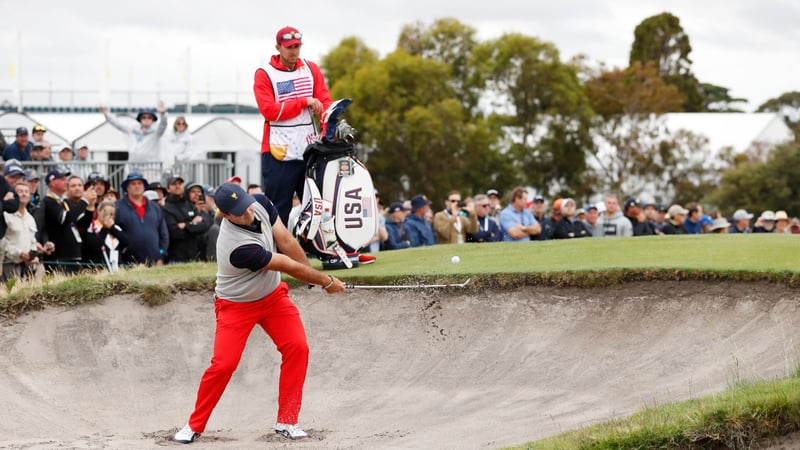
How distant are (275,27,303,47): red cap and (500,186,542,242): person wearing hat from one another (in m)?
7.33

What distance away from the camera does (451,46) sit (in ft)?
234

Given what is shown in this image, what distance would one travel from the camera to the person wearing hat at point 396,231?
63.6 feet

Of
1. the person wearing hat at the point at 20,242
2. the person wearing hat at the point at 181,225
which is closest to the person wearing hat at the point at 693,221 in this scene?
the person wearing hat at the point at 181,225

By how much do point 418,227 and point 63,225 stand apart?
6404mm

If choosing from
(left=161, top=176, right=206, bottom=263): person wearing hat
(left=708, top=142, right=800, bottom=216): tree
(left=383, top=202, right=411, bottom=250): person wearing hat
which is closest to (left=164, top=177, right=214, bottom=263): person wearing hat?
(left=161, top=176, right=206, bottom=263): person wearing hat

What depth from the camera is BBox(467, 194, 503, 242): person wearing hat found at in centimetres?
1969

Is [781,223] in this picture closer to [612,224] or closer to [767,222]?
[767,222]

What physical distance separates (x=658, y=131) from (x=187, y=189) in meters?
55.6

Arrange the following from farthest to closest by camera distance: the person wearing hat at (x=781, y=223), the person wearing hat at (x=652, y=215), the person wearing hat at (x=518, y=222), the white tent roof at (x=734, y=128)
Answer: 1. the white tent roof at (x=734, y=128)
2. the person wearing hat at (x=781, y=223)
3. the person wearing hat at (x=652, y=215)
4. the person wearing hat at (x=518, y=222)

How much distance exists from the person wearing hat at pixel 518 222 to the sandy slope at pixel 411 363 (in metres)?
6.63

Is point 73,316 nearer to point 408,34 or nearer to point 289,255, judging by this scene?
point 289,255

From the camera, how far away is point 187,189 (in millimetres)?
18094

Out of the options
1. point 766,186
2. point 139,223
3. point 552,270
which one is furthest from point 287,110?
point 766,186

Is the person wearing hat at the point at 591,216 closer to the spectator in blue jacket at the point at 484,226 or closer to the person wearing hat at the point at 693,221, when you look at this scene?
the spectator in blue jacket at the point at 484,226
